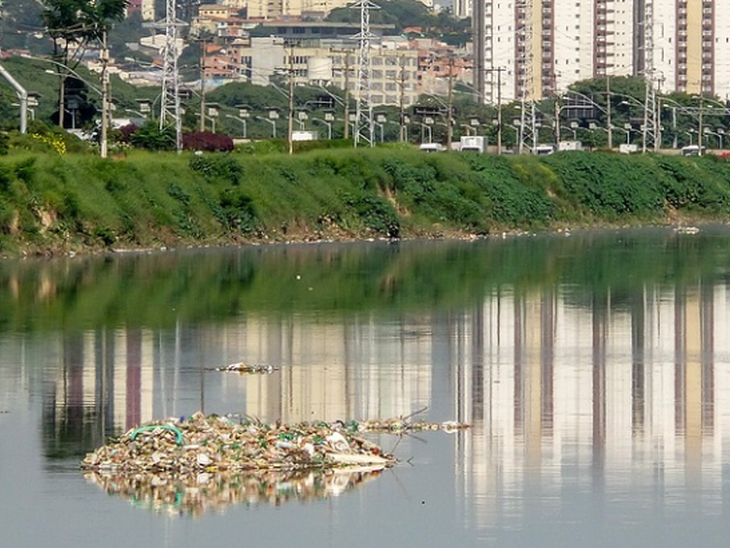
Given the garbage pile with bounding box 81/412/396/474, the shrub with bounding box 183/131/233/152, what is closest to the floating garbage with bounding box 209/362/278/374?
the garbage pile with bounding box 81/412/396/474

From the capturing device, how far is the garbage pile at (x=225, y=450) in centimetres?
2019

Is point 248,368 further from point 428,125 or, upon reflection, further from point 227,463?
point 428,125

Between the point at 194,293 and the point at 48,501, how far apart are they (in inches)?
933

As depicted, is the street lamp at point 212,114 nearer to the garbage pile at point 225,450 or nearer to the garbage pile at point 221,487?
the garbage pile at point 225,450

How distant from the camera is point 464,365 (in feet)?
96.6

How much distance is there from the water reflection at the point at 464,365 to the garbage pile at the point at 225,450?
3.25ft

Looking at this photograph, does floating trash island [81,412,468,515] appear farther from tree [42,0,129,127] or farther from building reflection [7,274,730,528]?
tree [42,0,129,127]

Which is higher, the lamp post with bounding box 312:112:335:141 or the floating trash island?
the lamp post with bounding box 312:112:335:141

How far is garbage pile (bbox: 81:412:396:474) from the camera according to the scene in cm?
2019

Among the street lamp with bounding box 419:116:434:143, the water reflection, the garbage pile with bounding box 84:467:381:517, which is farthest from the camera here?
the street lamp with bounding box 419:116:434:143

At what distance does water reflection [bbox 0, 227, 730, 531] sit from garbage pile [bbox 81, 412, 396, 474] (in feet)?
3.25

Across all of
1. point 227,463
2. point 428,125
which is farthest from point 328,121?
point 227,463

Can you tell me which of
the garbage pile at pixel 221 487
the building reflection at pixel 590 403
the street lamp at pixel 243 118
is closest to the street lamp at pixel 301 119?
the street lamp at pixel 243 118

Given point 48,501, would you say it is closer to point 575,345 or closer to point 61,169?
point 575,345
